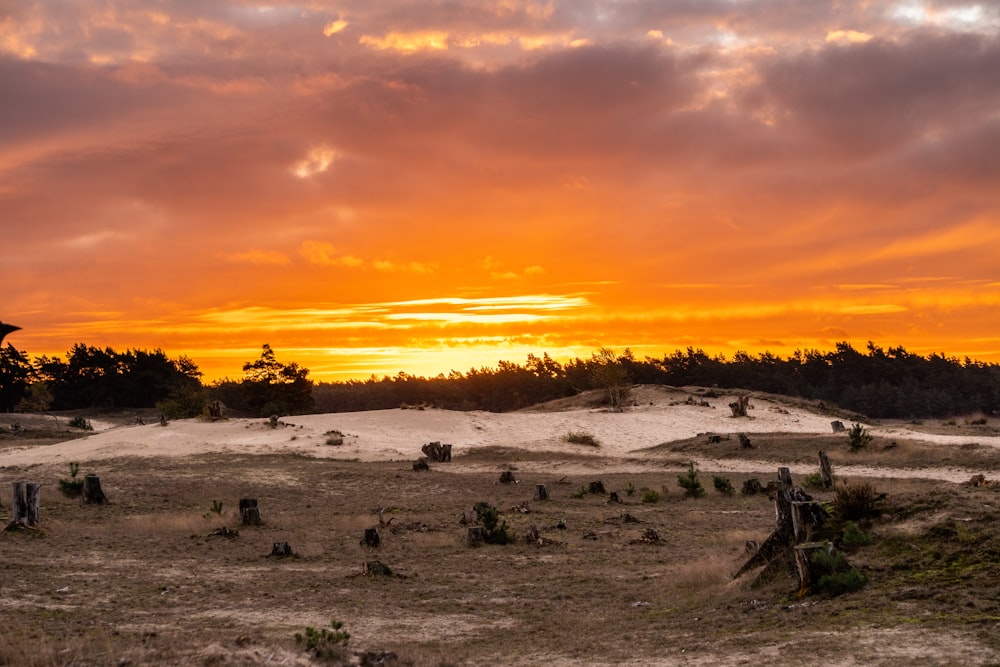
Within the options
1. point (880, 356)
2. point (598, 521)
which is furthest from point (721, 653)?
point (880, 356)

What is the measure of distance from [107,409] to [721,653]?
8519cm

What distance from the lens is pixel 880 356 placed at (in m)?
100

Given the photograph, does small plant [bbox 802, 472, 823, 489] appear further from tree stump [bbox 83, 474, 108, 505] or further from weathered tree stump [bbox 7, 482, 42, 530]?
tree stump [bbox 83, 474, 108, 505]

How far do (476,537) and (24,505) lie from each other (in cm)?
1202

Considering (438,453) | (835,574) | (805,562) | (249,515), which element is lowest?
(249,515)

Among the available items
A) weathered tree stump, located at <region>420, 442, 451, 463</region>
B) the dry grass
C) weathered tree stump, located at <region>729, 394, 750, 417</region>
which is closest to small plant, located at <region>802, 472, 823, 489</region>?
the dry grass

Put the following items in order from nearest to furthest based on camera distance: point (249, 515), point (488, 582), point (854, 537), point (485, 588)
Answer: point (854, 537)
point (485, 588)
point (488, 582)
point (249, 515)

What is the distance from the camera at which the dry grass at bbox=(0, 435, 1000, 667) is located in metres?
11.2

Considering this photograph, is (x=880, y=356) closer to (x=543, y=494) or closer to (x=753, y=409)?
(x=753, y=409)

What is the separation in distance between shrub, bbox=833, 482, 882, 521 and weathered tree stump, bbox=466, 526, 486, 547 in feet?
31.0

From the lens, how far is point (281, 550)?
20.5 metres

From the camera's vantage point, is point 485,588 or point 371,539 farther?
point 371,539

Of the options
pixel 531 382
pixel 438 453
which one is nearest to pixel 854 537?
pixel 438 453

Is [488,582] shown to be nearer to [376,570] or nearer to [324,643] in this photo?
[376,570]
